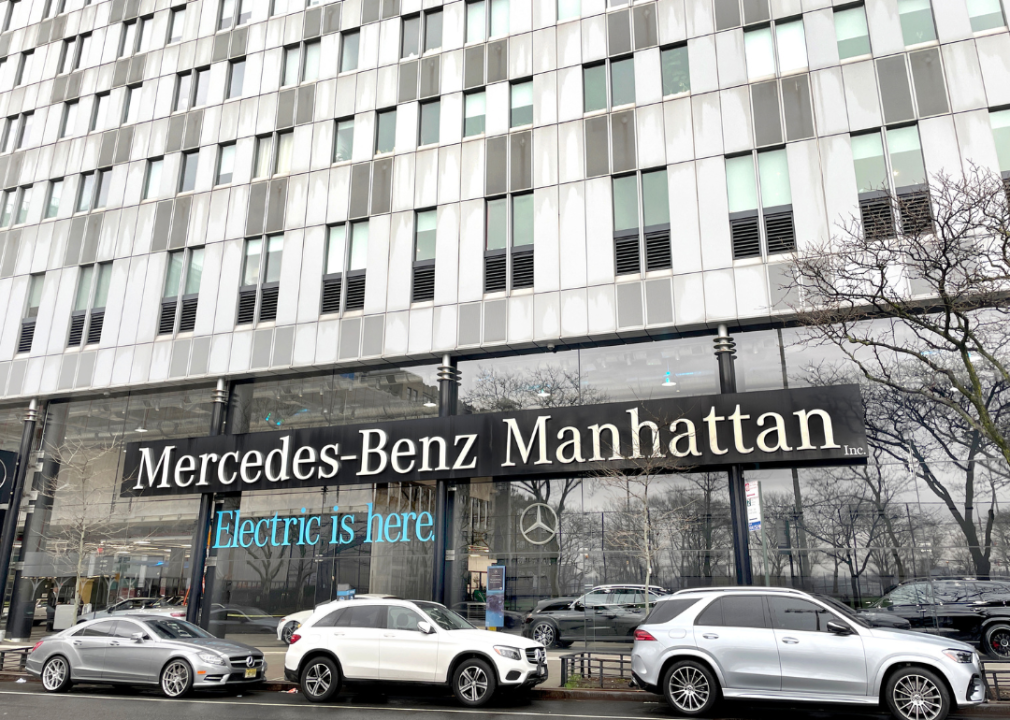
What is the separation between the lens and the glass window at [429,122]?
2311 centimetres

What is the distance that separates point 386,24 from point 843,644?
22.9m

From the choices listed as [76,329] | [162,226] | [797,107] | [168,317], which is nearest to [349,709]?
[168,317]

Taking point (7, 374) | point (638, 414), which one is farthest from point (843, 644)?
point (7, 374)

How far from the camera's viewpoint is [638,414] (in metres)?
18.4

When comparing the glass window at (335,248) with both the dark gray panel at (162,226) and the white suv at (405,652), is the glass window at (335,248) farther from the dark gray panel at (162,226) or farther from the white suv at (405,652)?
the white suv at (405,652)

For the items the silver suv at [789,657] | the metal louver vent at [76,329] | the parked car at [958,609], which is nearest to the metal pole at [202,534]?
the metal louver vent at [76,329]

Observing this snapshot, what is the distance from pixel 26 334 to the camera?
87.4ft

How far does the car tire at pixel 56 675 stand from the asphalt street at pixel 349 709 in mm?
409

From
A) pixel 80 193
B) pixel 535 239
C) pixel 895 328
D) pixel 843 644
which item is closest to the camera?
pixel 843 644

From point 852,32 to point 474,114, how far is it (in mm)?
10668

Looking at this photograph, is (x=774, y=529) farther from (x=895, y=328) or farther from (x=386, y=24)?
(x=386, y=24)

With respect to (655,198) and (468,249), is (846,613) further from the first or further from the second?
(468,249)

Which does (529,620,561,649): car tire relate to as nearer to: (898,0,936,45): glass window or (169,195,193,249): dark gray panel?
(169,195,193,249): dark gray panel

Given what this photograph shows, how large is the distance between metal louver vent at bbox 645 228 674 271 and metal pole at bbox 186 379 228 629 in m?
13.6
